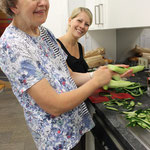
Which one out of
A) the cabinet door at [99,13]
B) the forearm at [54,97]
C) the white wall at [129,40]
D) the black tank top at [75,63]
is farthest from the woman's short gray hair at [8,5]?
the white wall at [129,40]

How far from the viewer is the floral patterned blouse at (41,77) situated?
25.0 inches

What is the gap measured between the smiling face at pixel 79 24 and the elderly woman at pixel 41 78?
0.70 metres

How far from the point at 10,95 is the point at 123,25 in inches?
122

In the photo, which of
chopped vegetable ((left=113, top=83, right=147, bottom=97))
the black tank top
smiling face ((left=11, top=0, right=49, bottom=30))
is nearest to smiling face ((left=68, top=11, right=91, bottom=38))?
the black tank top

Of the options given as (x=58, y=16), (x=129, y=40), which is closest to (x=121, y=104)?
(x=129, y=40)

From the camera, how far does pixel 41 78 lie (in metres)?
0.65

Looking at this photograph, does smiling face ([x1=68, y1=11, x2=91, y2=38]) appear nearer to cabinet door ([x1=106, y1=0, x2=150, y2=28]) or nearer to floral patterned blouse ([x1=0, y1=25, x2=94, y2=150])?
cabinet door ([x1=106, y1=0, x2=150, y2=28])

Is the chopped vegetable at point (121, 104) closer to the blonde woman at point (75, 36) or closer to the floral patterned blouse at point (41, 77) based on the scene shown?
the floral patterned blouse at point (41, 77)

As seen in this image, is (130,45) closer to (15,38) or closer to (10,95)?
(15,38)

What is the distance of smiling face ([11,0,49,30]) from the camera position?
64 cm

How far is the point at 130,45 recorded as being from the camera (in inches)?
88.9

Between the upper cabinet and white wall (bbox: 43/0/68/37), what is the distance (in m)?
0.47

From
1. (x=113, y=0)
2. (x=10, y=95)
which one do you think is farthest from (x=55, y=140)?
(x=10, y=95)

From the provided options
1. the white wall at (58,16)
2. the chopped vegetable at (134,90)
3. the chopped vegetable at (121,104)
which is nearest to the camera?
the chopped vegetable at (121,104)
